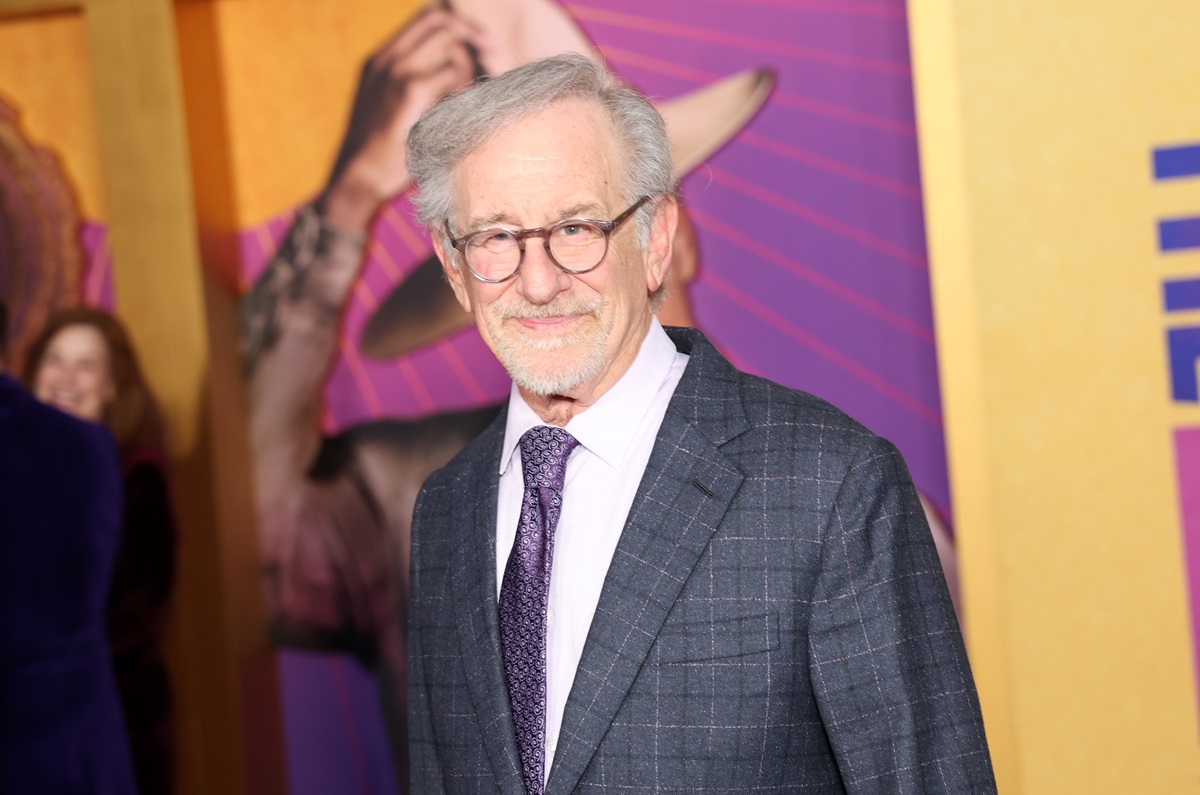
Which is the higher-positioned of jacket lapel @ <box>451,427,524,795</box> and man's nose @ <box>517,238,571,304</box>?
man's nose @ <box>517,238,571,304</box>

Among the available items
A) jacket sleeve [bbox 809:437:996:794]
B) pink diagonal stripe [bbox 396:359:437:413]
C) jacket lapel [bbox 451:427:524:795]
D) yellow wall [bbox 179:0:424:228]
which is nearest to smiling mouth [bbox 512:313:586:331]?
jacket lapel [bbox 451:427:524:795]

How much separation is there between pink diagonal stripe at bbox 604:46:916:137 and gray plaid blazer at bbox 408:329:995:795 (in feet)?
4.65

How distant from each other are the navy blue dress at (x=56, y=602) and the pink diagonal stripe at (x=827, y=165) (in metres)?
1.72

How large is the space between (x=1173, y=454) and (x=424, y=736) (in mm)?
1536

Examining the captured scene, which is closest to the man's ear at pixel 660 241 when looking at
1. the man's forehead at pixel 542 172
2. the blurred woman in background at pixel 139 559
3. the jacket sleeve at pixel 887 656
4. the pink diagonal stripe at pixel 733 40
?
the man's forehead at pixel 542 172

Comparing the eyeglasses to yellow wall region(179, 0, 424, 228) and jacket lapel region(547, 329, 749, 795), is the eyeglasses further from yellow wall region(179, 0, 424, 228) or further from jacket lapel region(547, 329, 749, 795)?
yellow wall region(179, 0, 424, 228)

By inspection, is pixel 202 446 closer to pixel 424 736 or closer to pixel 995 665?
pixel 424 736

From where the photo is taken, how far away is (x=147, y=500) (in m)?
3.12

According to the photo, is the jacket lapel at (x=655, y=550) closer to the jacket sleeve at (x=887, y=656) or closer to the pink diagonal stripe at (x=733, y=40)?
the jacket sleeve at (x=887, y=656)

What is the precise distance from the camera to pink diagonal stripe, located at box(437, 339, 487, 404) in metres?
3.03

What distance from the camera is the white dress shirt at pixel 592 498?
1.47 metres

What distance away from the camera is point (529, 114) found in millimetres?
1525

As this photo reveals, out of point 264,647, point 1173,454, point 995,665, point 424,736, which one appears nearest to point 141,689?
point 264,647

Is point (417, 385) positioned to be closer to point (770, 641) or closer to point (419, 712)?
point (419, 712)
